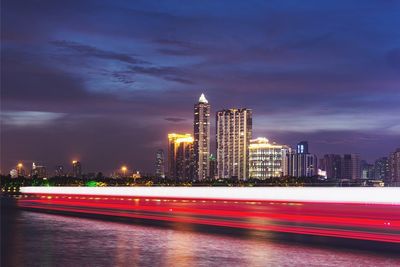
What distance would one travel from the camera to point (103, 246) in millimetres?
14828

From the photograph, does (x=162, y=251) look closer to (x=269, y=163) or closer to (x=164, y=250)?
(x=164, y=250)

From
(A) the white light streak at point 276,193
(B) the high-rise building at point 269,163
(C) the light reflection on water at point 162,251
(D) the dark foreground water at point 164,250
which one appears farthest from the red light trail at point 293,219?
(B) the high-rise building at point 269,163

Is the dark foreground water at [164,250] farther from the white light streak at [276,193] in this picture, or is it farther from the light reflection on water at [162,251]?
the white light streak at [276,193]

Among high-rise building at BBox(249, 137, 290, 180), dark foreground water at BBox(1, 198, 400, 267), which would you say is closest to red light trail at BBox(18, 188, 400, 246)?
dark foreground water at BBox(1, 198, 400, 267)

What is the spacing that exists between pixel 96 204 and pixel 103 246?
20.4 meters

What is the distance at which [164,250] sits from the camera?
1402 centimetres

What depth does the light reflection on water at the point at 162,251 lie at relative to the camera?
39.6ft

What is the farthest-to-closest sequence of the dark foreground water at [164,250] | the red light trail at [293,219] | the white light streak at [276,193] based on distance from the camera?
the white light streak at [276,193], the red light trail at [293,219], the dark foreground water at [164,250]

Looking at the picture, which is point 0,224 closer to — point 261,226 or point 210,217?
point 210,217

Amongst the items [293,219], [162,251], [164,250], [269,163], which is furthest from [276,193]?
[269,163]

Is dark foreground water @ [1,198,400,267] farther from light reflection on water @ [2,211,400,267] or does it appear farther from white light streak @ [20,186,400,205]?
white light streak @ [20,186,400,205]

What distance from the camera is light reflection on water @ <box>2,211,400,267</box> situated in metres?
12.1

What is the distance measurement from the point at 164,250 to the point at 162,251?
0.68 ft

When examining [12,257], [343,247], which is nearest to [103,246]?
[12,257]
